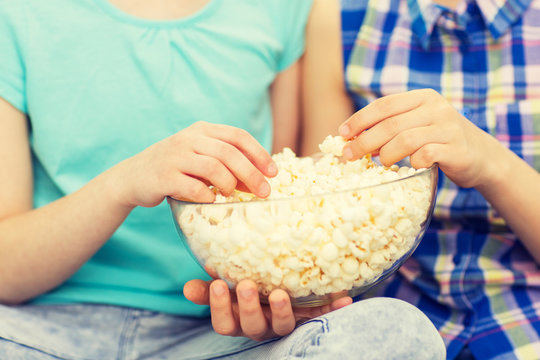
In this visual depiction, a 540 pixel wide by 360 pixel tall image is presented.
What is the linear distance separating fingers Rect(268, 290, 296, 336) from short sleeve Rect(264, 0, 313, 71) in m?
0.65

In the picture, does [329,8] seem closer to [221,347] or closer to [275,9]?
[275,9]

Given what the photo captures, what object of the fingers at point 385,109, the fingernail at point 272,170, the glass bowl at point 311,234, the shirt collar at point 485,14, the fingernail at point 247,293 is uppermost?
the shirt collar at point 485,14

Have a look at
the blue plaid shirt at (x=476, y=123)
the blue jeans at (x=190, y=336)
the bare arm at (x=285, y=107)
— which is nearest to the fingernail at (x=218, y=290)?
the blue jeans at (x=190, y=336)

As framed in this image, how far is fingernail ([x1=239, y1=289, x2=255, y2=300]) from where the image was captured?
2.16ft

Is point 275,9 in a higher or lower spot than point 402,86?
higher

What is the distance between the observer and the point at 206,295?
0.77 metres

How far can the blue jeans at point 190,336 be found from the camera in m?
0.64

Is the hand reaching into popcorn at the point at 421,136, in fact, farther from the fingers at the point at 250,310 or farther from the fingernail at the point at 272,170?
the fingers at the point at 250,310

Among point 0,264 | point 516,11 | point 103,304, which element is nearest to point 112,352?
point 103,304

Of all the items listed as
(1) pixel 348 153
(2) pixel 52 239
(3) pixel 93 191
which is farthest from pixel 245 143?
(2) pixel 52 239

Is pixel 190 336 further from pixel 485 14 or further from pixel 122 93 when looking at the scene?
pixel 485 14

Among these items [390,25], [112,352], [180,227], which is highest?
[390,25]

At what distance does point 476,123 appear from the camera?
104cm

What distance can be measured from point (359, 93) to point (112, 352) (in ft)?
2.25
